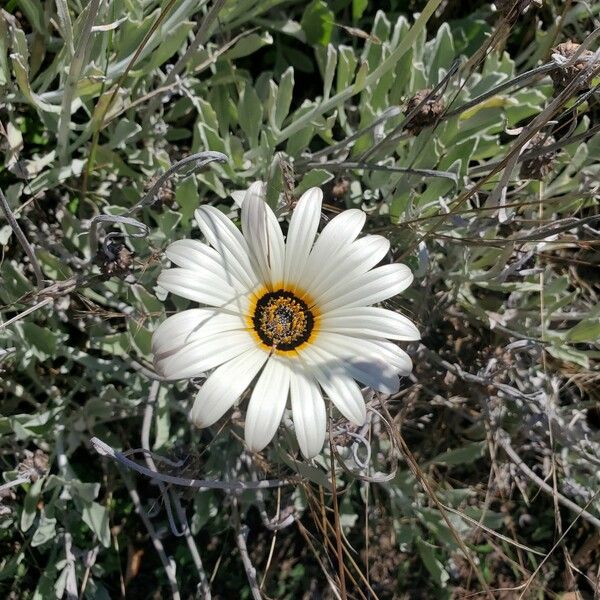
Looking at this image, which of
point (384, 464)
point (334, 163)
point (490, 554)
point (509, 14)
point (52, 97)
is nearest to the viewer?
point (509, 14)

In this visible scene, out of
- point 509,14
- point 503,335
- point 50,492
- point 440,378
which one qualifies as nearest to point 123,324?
point 50,492

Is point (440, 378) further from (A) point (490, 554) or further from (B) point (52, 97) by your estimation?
(B) point (52, 97)

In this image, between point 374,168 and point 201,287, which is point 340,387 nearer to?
point 201,287

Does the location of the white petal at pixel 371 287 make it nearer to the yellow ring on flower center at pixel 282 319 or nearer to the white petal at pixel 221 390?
the yellow ring on flower center at pixel 282 319

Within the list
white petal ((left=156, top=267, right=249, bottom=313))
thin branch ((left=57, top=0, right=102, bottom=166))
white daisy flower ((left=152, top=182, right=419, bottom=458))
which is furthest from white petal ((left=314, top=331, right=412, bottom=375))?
thin branch ((left=57, top=0, right=102, bottom=166))

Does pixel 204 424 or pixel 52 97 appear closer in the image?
pixel 204 424

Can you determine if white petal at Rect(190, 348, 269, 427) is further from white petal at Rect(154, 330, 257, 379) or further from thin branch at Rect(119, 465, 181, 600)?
thin branch at Rect(119, 465, 181, 600)

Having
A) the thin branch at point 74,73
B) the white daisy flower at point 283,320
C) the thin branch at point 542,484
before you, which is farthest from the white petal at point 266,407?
the thin branch at point 542,484
